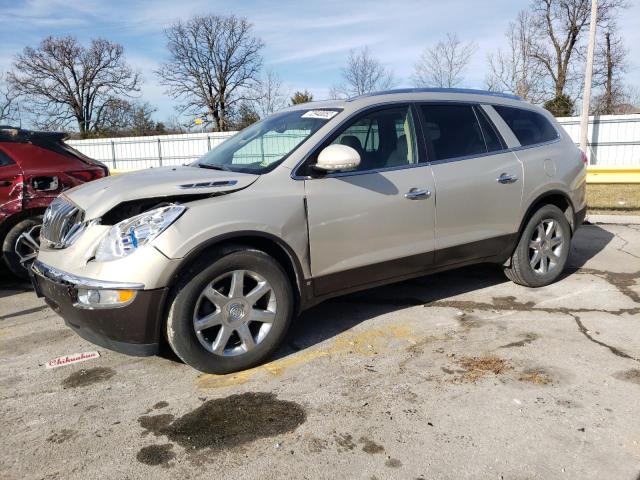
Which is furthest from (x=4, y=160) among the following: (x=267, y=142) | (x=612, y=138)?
(x=612, y=138)

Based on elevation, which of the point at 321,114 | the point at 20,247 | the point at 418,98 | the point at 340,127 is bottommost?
the point at 20,247

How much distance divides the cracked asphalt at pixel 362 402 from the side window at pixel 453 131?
1.36 metres

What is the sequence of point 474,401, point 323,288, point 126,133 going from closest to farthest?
point 474,401
point 323,288
point 126,133

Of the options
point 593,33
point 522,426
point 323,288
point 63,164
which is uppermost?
point 593,33

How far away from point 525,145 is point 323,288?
2.52m

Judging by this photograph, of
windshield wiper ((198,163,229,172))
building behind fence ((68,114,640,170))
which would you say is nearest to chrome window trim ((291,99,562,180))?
windshield wiper ((198,163,229,172))

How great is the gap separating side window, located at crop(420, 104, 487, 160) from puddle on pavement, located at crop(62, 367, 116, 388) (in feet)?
9.52

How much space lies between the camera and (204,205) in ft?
10.9

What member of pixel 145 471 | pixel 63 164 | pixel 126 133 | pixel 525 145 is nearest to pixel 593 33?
pixel 525 145

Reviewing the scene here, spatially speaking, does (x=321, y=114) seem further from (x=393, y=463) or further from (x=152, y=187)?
(x=393, y=463)

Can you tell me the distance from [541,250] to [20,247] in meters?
5.36

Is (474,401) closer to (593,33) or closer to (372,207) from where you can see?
(372,207)

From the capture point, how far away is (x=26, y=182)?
229 inches

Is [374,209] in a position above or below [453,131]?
below
